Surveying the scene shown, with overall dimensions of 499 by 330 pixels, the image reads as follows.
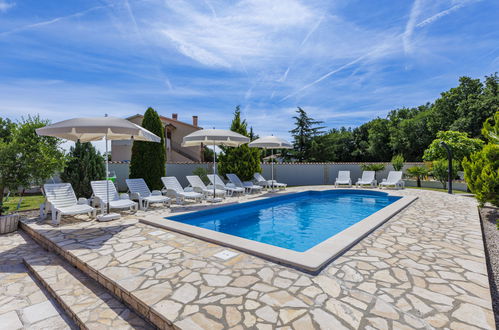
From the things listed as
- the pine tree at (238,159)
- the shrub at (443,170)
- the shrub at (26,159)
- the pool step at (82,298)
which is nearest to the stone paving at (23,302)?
the pool step at (82,298)

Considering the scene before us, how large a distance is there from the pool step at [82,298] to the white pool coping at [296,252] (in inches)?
75.7

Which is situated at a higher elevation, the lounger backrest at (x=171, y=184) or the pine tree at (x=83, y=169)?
the pine tree at (x=83, y=169)

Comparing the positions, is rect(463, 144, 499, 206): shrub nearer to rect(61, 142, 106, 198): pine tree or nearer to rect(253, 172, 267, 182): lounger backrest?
rect(253, 172, 267, 182): lounger backrest

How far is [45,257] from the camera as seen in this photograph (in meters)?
4.49

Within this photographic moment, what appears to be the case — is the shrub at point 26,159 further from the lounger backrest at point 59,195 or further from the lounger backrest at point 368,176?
the lounger backrest at point 368,176

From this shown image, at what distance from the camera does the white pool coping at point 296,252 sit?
3623mm

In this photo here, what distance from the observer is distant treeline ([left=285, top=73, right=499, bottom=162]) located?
82.3ft

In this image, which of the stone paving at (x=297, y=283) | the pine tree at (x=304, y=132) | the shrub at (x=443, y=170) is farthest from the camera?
the pine tree at (x=304, y=132)

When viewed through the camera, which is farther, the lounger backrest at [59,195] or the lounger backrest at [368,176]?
the lounger backrest at [368,176]

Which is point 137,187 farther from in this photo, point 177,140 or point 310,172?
point 177,140

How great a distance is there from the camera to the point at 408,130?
30219mm

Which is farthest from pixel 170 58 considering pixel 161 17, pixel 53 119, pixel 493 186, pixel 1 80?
pixel 493 186

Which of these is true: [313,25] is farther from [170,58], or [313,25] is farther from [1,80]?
[1,80]

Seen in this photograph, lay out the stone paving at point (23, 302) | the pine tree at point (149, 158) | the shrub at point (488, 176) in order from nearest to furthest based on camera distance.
A: 1. the stone paving at point (23, 302)
2. the shrub at point (488, 176)
3. the pine tree at point (149, 158)
